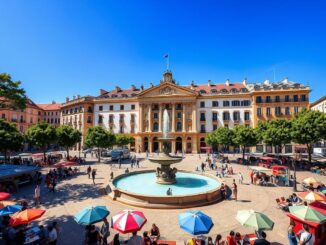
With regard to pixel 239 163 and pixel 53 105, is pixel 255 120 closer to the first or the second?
pixel 239 163

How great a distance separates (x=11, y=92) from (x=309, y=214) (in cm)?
2377

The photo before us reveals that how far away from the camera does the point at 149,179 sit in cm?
2183

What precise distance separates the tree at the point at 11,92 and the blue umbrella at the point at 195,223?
61.4 ft

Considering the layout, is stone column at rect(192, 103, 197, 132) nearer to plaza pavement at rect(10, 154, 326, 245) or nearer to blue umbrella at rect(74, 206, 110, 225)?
plaza pavement at rect(10, 154, 326, 245)

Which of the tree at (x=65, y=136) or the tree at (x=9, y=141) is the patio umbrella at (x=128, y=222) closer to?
the tree at (x=9, y=141)

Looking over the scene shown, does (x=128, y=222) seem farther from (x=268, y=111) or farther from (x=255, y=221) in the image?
(x=268, y=111)

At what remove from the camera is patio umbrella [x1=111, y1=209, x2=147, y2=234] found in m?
8.17

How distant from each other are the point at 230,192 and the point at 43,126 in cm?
3130

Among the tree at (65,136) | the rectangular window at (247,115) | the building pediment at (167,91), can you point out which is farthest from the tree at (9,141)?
the rectangular window at (247,115)

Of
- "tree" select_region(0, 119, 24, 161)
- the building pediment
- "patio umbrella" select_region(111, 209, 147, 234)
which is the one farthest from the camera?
the building pediment

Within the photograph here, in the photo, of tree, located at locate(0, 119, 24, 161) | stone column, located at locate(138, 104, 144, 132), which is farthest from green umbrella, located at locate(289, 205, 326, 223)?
stone column, located at locate(138, 104, 144, 132)

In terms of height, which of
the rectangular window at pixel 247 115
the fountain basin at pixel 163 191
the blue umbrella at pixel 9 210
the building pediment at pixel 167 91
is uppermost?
the building pediment at pixel 167 91

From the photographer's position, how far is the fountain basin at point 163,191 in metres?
14.2

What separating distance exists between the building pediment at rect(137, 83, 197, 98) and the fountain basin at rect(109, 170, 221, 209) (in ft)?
122
